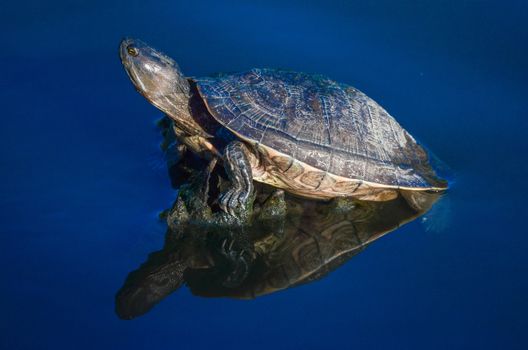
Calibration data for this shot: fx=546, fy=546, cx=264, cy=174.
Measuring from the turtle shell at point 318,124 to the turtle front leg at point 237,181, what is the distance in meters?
0.19

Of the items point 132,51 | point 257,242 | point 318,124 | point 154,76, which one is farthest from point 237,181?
point 132,51

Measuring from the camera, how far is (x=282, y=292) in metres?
4.17

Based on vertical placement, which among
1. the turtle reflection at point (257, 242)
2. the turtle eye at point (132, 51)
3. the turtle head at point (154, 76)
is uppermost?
the turtle eye at point (132, 51)

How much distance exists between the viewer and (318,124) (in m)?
5.00

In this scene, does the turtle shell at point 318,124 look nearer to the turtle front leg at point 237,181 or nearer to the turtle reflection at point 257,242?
the turtle front leg at point 237,181

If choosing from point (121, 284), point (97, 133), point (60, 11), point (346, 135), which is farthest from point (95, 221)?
point (60, 11)

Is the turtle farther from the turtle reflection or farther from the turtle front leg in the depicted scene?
the turtle reflection

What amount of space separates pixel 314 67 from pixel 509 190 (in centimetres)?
273

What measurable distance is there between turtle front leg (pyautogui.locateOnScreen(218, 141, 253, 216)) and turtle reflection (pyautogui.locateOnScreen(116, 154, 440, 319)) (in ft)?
0.47

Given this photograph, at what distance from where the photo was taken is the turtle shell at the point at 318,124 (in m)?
4.84

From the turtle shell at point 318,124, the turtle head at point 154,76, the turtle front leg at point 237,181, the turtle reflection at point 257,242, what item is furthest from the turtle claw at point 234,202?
the turtle head at point 154,76

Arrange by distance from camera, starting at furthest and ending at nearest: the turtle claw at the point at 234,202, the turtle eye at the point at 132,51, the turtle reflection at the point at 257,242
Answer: the turtle eye at the point at 132,51, the turtle claw at the point at 234,202, the turtle reflection at the point at 257,242

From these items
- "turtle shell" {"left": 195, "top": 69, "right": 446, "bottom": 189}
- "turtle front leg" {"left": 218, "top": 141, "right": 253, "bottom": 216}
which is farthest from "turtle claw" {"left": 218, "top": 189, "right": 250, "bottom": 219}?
"turtle shell" {"left": 195, "top": 69, "right": 446, "bottom": 189}

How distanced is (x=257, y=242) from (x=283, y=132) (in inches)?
39.2
